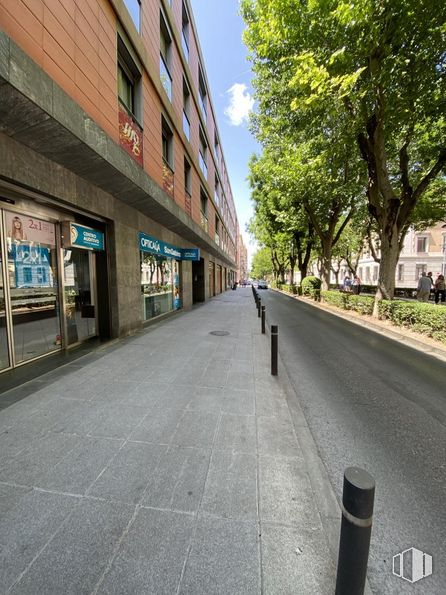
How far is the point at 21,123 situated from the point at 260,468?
18.6 feet

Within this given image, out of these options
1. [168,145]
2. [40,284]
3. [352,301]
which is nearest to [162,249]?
[168,145]

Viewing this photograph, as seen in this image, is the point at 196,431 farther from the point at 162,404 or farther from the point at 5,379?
the point at 5,379

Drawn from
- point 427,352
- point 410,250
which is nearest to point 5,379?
point 427,352

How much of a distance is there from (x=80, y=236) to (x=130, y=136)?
330cm

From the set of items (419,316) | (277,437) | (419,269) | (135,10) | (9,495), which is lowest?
(277,437)

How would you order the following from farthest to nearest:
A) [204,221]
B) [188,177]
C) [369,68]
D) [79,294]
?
[204,221]
[188,177]
[369,68]
[79,294]

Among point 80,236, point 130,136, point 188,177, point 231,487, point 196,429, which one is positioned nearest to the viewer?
point 231,487

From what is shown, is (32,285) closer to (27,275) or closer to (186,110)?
(27,275)

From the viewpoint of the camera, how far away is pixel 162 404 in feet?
13.0

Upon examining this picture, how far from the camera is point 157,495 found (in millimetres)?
2305

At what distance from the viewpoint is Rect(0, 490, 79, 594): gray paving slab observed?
171cm

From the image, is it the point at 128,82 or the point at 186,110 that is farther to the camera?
the point at 186,110

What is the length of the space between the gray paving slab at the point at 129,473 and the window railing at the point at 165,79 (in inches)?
467

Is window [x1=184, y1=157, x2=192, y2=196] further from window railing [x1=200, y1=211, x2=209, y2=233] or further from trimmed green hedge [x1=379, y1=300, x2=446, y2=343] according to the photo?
trimmed green hedge [x1=379, y1=300, x2=446, y2=343]
